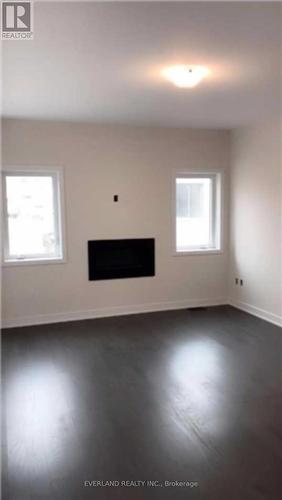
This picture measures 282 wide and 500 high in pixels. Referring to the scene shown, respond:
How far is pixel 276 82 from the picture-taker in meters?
3.38

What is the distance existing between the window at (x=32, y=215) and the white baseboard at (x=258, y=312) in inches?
104

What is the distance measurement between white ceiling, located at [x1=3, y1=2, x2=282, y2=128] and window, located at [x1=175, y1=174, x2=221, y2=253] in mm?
1413

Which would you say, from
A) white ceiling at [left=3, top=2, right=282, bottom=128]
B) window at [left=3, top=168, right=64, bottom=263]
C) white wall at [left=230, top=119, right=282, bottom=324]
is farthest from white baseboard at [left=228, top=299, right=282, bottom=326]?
window at [left=3, top=168, right=64, bottom=263]

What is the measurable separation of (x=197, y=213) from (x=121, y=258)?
1.40m

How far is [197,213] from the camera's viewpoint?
5.95 metres

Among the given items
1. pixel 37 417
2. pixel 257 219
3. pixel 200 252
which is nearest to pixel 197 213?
pixel 200 252

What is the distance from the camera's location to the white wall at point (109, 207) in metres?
4.96

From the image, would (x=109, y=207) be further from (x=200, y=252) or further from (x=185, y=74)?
(x=185, y=74)

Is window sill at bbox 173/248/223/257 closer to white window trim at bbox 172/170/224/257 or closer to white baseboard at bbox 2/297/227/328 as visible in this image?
white window trim at bbox 172/170/224/257

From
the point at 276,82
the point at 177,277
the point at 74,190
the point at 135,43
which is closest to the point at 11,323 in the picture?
the point at 74,190

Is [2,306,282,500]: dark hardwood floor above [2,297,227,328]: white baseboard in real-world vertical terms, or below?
below

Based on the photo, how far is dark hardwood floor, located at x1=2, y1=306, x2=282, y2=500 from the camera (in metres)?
2.15

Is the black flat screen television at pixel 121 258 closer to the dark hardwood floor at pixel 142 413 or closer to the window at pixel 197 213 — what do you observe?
the window at pixel 197 213

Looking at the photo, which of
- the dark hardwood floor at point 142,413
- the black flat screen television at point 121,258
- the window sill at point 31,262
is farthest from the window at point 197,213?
the window sill at point 31,262
